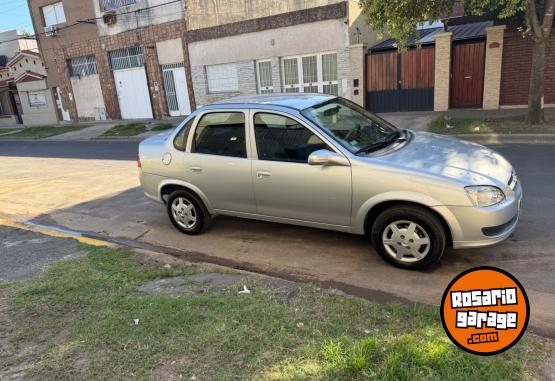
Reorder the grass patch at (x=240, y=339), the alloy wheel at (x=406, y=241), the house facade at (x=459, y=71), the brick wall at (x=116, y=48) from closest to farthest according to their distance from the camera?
the grass patch at (x=240, y=339), the alloy wheel at (x=406, y=241), the house facade at (x=459, y=71), the brick wall at (x=116, y=48)

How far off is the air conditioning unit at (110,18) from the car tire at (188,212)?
73.0ft

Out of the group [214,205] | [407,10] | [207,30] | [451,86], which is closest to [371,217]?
[214,205]

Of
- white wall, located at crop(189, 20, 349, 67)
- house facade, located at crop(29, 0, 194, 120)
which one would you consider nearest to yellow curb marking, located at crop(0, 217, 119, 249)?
white wall, located at crop(189, 20, 349, 67)

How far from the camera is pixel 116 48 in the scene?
2509 centimetres

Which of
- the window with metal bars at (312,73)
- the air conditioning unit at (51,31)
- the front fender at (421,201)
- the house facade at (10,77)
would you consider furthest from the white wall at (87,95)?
the front fender at (421,201)

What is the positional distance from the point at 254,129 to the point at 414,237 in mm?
2102

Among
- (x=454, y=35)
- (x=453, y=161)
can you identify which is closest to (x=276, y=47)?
(x=454, y=35)

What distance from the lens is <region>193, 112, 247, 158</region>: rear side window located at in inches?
202

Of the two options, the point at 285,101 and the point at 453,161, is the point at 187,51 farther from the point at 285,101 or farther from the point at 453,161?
the point at 453,161

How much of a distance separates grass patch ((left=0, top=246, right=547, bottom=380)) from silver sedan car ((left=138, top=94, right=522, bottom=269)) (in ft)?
3.22

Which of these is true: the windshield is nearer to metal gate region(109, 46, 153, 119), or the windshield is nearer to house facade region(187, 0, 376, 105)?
house facade region(187, 0, 376, 105)

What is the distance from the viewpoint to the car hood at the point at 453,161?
4.03 meters

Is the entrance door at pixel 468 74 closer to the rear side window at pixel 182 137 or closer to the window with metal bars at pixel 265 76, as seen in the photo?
the window with metal bars at pixel 265 76

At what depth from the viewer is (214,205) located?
5508 millimetres
